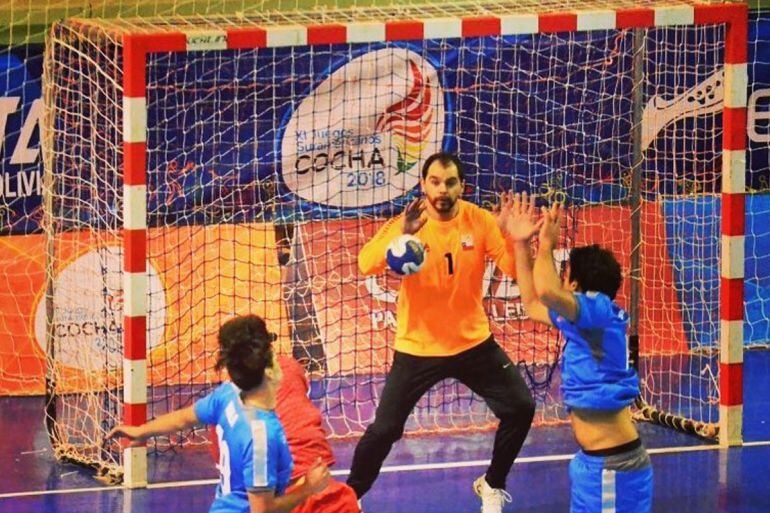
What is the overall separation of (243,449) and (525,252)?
2.18 m

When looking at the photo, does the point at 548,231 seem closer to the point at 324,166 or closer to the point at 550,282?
the point at 550,282

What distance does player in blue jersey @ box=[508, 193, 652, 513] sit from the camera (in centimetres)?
814

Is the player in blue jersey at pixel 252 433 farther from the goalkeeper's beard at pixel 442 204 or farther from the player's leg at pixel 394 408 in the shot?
the goalkeeper's beard at pixel 442 204

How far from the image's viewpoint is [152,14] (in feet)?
42.3

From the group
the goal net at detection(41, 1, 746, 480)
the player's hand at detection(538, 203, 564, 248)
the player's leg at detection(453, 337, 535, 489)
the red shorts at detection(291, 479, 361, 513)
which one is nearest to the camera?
the red shorts at detection(291, 479, 361, 513)

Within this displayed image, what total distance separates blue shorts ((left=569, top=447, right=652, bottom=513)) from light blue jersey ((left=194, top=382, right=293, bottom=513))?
1803 mm

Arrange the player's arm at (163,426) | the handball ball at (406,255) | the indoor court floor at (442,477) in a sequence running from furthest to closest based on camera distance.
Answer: the indoor court floor at (442,477) < the handball ball at (406,255) < the player's arm at (163,426)

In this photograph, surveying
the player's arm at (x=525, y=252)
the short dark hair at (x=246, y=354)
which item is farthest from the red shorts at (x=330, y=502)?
the player's arm at (x=525, y=252)

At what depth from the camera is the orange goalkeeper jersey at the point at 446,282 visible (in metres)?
9.61

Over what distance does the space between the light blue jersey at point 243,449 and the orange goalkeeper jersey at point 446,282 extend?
8.51 feet

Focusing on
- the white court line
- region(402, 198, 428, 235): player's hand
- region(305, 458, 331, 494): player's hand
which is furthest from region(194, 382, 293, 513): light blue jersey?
the white court line

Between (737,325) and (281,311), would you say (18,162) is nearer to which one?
(281,311)

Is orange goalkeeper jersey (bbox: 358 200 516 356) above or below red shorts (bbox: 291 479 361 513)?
above

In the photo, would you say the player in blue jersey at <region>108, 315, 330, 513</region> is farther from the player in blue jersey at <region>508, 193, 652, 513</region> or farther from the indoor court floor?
the indoor court floor
